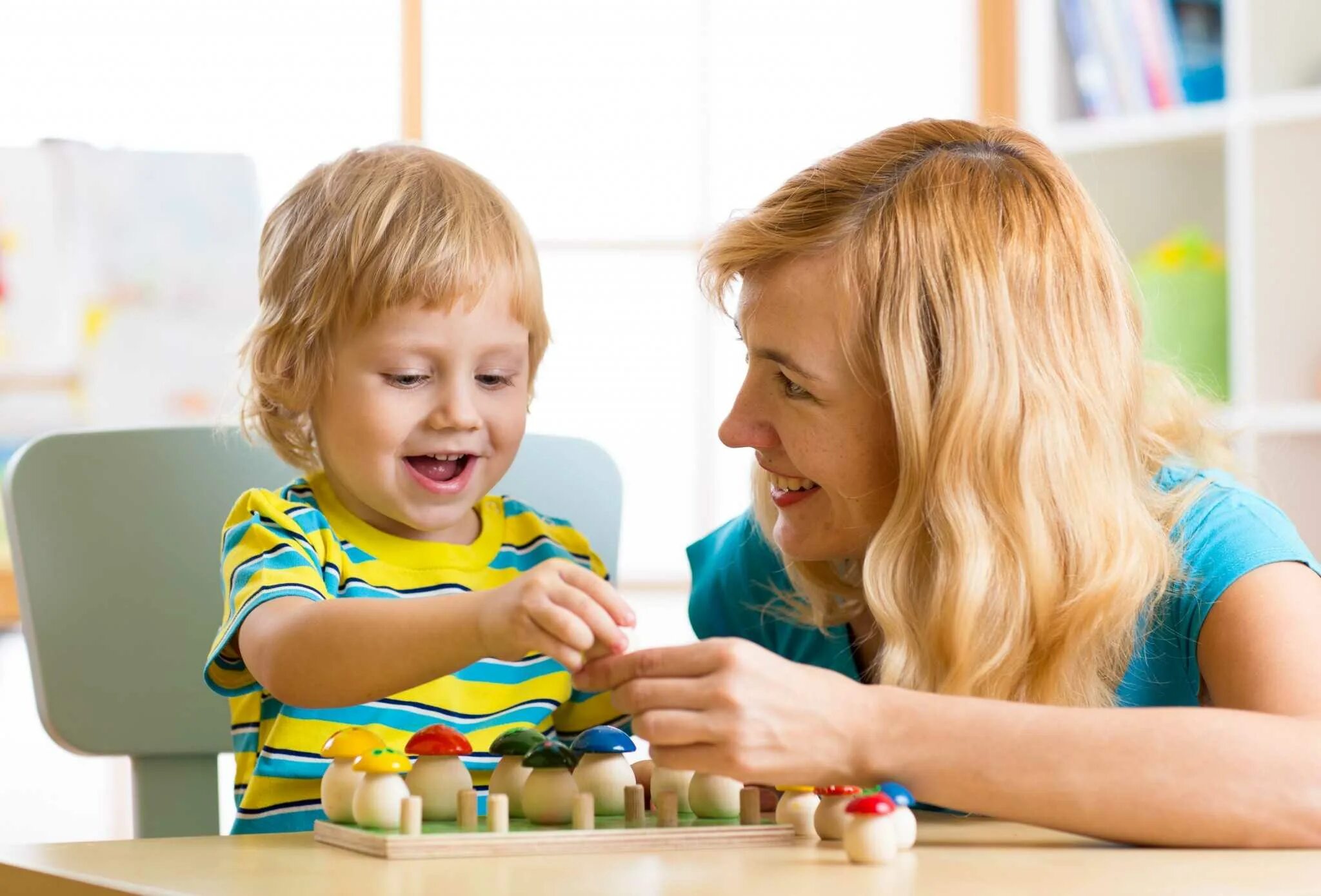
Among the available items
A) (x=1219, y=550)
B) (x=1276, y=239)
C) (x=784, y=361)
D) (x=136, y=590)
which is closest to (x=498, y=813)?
(x=784, y=361)

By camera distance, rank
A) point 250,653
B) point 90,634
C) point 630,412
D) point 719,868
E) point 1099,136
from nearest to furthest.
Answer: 1. point 719,868
2. point 250,653
3. point 90,634
4. point 1099,136
5. point 630,412

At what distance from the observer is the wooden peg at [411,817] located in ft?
2.88

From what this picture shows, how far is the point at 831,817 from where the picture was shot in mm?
927

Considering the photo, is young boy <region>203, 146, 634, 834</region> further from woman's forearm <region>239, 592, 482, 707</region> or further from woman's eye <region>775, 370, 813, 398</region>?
woman's eye <region>775, 370, 813, 398</region>

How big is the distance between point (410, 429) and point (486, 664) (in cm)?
21

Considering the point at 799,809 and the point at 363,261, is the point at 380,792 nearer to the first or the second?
the point at 799,809

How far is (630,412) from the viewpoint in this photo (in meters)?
3.00

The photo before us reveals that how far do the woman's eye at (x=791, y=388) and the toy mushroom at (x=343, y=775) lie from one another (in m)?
0.44

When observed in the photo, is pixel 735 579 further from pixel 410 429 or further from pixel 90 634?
pixel 90 634

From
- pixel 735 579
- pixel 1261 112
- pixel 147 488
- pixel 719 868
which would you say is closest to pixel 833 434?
pixel 735 579

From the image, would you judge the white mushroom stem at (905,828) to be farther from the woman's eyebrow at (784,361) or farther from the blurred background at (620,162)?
the blurred background at (620,162)

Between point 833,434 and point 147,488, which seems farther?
point 147,488

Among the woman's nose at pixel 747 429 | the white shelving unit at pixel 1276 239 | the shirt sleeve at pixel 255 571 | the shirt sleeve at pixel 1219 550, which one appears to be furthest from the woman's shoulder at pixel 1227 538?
the white shelving unit at pixel 1276 239

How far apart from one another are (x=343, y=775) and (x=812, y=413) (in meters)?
0.47
